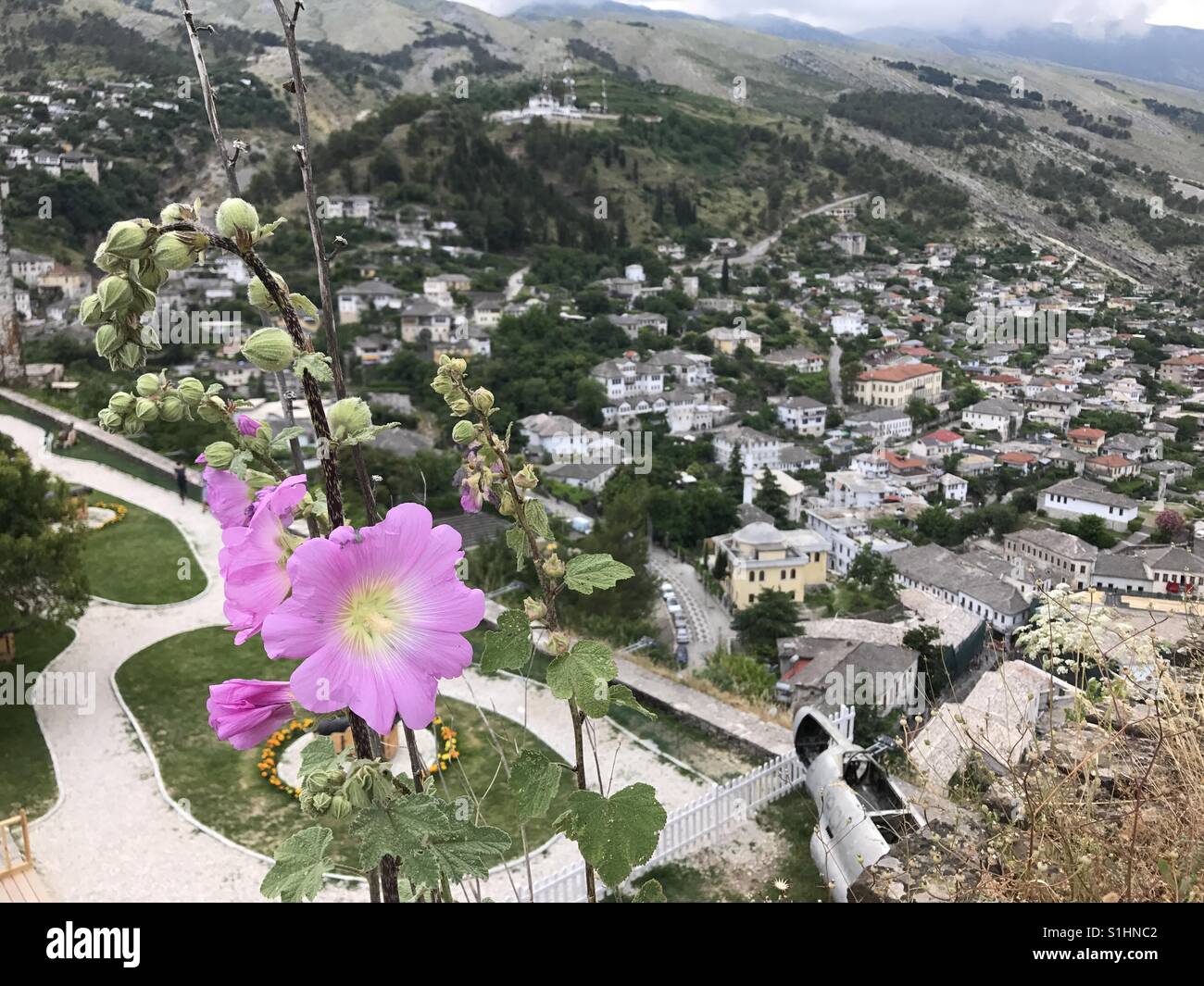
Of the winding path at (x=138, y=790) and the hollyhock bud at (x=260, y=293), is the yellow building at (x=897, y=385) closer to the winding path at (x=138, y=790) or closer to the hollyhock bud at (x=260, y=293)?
the winding path at (x=138, y=790)

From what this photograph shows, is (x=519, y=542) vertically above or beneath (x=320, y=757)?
above

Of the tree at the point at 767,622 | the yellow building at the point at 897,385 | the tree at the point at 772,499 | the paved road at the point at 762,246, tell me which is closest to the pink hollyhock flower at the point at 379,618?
the tree at the point at 767,622

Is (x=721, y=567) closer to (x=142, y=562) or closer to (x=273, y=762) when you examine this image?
(x=142, y=562)

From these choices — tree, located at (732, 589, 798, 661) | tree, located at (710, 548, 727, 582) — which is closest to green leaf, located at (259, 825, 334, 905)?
→ tree, located at (732, 589, 798, 661)

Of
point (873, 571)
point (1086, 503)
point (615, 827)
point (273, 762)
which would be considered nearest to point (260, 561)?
point (615, 827)

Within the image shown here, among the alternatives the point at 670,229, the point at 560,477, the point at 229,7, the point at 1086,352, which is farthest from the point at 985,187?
the point at 229,7

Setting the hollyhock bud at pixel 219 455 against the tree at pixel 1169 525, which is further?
the tree at pixel 1169 525
